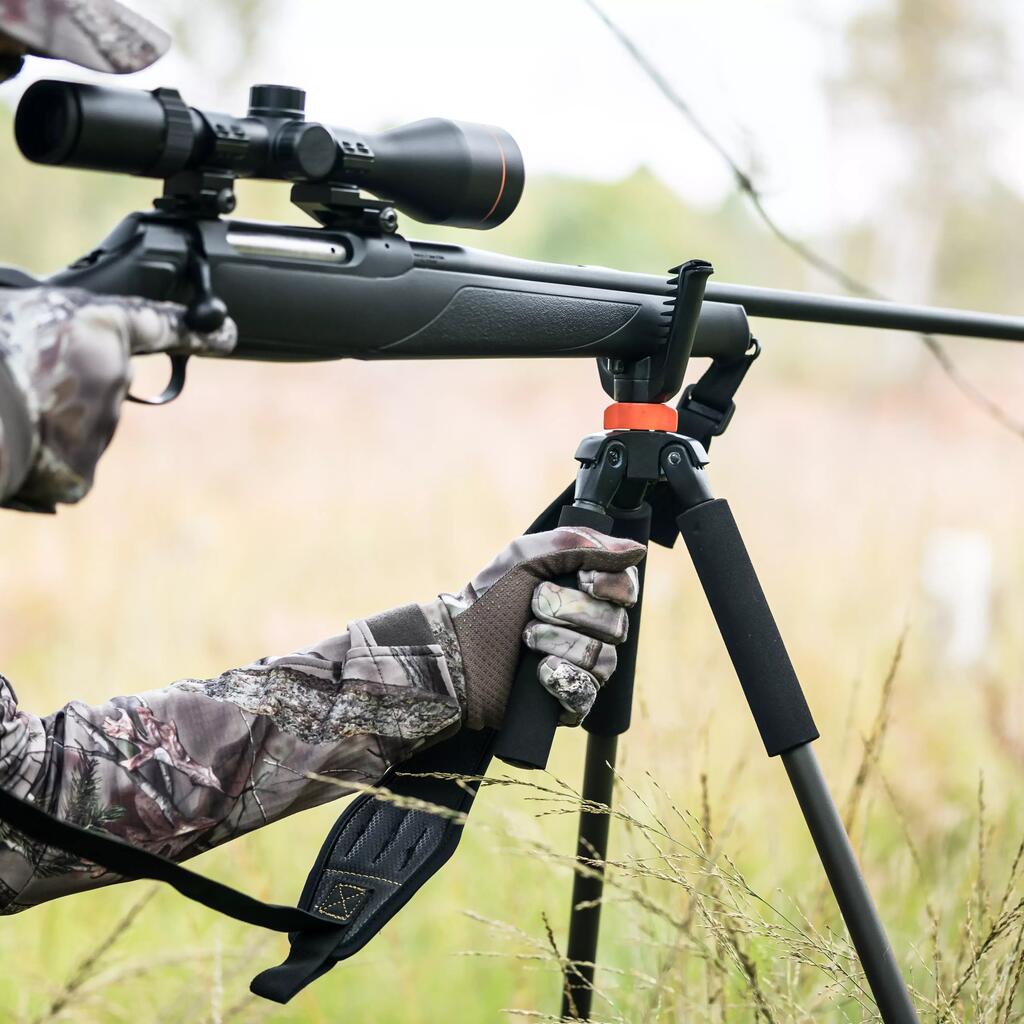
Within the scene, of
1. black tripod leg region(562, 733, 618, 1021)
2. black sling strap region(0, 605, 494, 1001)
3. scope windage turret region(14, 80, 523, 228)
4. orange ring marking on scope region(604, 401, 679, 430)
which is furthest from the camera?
black tripod leg region(562, 733, 618, 1021)

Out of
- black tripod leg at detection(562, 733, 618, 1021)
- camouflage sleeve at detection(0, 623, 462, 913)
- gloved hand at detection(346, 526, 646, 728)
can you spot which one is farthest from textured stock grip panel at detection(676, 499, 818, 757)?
camouflage sleeve at detection(0, 623, 462, 913)

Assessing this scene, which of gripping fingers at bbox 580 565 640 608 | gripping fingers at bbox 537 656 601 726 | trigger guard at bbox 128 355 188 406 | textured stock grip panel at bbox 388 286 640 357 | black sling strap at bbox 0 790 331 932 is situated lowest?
black sling strap at bbox 0 790 331 932

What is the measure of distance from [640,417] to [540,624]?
1.17ft

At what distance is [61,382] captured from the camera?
1106mm

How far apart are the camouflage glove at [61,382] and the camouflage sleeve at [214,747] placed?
1.26 feet

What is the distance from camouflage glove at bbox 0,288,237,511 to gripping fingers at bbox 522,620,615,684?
23.3 inches

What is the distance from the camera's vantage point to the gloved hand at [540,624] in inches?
58.6

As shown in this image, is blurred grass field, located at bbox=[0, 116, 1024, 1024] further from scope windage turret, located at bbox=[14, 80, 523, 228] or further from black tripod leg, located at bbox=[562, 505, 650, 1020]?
scope windage turret, located at bbox=[14, 80, 523, 228]

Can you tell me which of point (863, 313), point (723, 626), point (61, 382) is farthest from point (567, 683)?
point (863, 313)

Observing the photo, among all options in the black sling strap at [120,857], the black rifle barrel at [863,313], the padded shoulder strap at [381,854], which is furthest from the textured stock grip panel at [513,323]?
the black sling strap at [120,857]

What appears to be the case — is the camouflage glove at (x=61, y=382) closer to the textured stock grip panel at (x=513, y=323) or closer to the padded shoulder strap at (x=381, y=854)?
the textured stock grip panel at (x=513, y=323)

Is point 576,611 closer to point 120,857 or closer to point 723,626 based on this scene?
point 723,626

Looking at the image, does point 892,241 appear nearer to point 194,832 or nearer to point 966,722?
point 966,722

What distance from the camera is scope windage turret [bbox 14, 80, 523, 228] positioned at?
1188 millimetres
